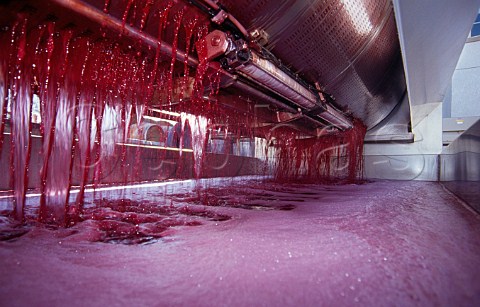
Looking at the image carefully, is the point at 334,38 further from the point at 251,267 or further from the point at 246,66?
the point at 251,267

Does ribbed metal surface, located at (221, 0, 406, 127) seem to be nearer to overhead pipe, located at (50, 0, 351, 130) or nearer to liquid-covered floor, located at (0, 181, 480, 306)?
overhead pipe, located at (50, 0, 351, 130)

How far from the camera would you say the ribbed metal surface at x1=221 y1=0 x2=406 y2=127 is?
1353 millimetres

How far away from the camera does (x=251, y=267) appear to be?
577mm

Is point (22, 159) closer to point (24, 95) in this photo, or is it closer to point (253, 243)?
point (24, 95)

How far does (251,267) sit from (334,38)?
1605mm

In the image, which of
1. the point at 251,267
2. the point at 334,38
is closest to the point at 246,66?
the point at 334,38

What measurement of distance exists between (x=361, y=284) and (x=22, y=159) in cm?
153

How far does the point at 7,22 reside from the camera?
986 mm

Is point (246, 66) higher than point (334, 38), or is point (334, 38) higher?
point (334, 38)

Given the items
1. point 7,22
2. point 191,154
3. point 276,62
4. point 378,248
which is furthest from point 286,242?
point 191,154

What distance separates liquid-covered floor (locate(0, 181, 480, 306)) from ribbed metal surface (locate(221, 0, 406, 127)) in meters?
1.14

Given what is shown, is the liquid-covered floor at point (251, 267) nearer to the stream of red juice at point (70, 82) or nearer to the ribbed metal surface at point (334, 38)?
the stream of red juice at point (70, 82)

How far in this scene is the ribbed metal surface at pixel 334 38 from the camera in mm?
1353

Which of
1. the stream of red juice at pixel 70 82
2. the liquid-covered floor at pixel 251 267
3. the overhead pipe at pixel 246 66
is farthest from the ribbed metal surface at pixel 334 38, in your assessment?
the liquid-covered floor at pixel 251 267
